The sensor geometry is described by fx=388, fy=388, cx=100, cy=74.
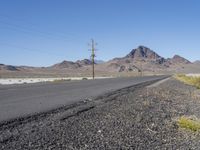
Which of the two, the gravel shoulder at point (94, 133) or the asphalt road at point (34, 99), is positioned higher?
the asphalt road at point (34, 99)

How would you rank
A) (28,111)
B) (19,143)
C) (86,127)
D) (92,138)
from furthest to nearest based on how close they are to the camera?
1. (28,111)
2. (86,127)
3. (92,138)
4. (19,143)

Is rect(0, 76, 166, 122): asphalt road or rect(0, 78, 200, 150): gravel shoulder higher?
rect(0, 76, 166, 122): asphalt road

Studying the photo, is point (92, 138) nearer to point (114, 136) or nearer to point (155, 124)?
point (114, 136)

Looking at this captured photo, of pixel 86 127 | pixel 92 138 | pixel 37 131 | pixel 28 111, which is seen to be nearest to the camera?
pixel 92 138

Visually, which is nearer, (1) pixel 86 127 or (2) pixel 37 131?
(2) pixel 37 131

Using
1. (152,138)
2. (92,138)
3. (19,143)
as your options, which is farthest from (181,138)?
(19,143)

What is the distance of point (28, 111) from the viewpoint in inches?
596

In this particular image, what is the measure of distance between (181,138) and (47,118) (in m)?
4.71

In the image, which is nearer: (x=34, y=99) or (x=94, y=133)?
(x=94, y=133)

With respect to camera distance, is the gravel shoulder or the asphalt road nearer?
the gravel shoulder

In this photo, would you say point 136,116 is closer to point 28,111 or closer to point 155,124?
point 155,124

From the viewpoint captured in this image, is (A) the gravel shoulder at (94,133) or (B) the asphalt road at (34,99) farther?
(B) the asphalt road at (34,99)

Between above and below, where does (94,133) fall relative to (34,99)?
below

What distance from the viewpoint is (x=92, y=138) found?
9.39 meters
